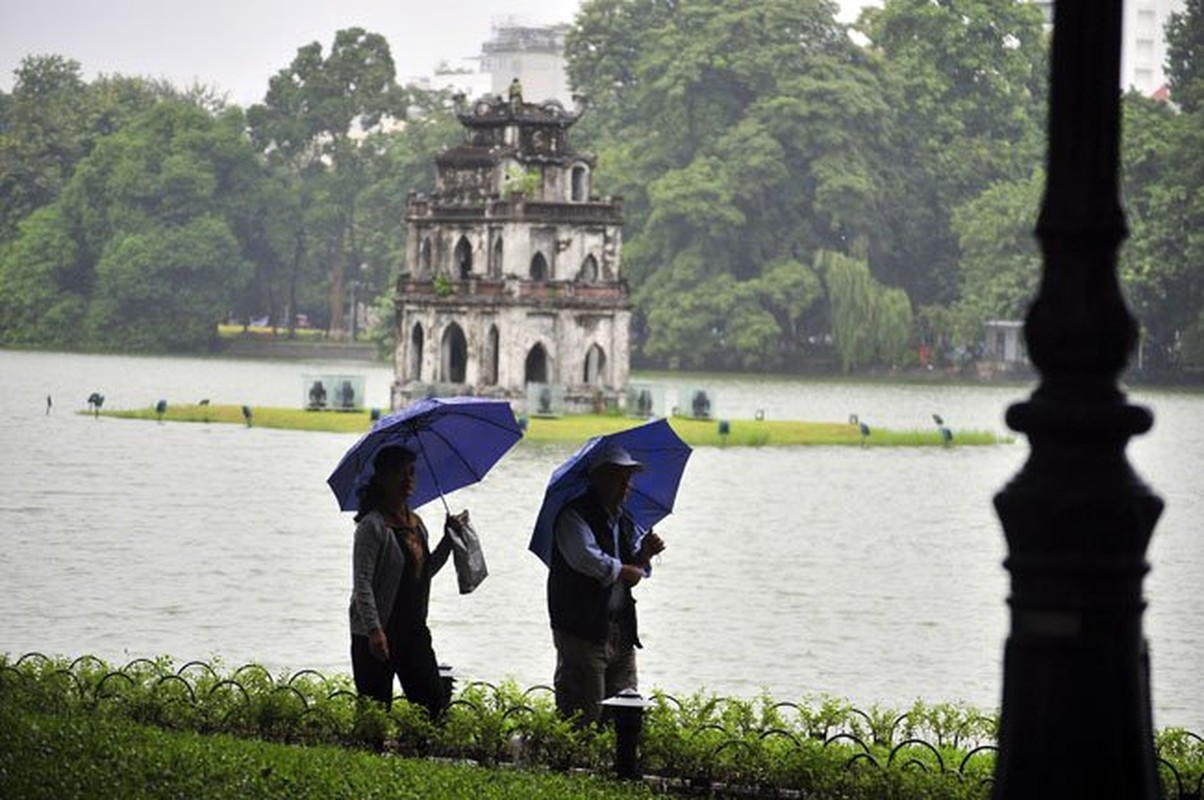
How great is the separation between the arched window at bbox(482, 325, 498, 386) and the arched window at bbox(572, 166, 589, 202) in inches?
172

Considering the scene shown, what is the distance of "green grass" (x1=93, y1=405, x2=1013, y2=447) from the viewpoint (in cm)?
4847

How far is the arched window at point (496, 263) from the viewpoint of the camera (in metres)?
53.2

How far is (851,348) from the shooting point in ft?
265

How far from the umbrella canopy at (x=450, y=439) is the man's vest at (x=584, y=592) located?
4.23ft

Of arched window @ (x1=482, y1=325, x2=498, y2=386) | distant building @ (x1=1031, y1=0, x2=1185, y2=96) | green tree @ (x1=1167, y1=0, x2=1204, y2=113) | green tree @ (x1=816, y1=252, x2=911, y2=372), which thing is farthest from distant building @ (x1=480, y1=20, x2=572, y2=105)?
arched window @ (x1=482, y1=325, x2=498, y2=386)

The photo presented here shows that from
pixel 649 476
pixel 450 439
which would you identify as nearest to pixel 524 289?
pixel 450 439

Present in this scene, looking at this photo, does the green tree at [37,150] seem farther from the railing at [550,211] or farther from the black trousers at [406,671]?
the black trousers at [406,671]

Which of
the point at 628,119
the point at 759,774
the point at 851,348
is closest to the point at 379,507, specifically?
the point at 759,774

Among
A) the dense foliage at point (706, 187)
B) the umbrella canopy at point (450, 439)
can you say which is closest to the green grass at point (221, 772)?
the umbrella canopy at point (450, 439)

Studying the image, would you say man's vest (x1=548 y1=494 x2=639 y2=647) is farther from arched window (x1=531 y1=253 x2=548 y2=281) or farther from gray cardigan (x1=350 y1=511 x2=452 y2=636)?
arched window (x1=531 y1=253 x2=548 y2=281)

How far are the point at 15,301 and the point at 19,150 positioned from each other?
896cm

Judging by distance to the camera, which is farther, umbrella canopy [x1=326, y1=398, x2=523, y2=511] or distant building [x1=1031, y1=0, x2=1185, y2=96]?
distant building [x1=1031, y1=0, x2=1185, y2=96]

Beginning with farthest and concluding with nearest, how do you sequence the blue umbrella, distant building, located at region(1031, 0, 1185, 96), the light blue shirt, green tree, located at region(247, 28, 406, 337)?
distant building, located at region(1031, 0, 1185, 96), green tree, located at region(247, 28, 406, 337), the blue umbrella, the light blue shirt

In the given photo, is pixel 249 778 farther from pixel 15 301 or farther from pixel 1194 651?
pixel 15 301
